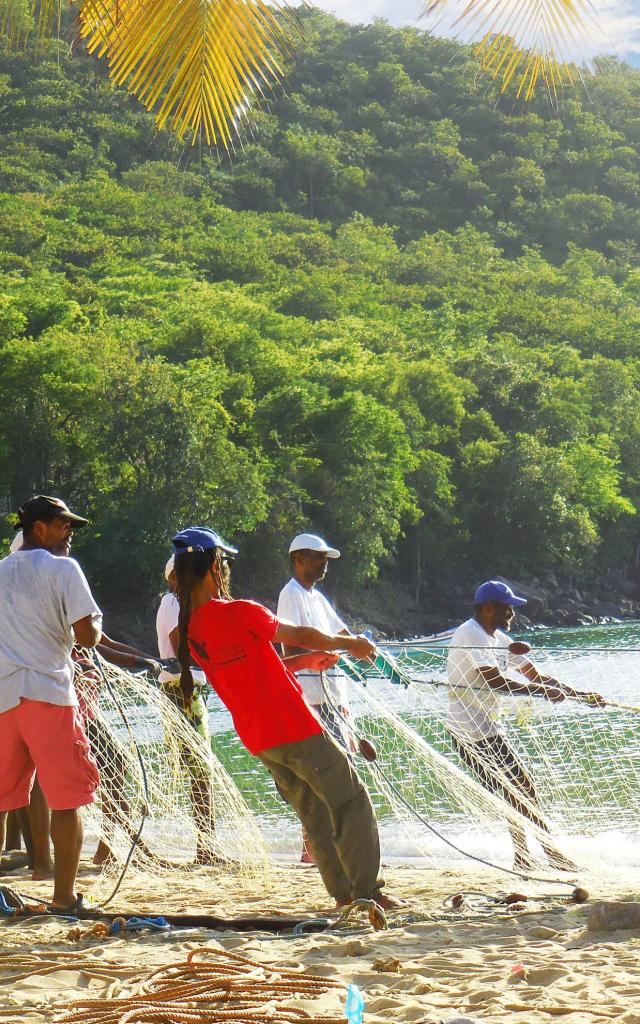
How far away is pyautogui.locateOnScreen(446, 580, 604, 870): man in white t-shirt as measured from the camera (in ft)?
17.0

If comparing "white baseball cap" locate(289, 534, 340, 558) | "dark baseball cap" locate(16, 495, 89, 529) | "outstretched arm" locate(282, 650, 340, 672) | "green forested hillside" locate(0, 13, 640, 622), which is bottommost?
"outstretched arm" locate(282, 650, 340, 672)

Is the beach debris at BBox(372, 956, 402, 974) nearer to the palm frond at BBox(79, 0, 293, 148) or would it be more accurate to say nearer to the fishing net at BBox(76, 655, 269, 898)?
the fishing net at BBox(76, 655, 269, 898)

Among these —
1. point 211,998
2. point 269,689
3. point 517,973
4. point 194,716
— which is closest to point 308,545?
point 194,716

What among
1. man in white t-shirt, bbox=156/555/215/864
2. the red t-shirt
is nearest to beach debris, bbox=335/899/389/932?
the red t-shirt

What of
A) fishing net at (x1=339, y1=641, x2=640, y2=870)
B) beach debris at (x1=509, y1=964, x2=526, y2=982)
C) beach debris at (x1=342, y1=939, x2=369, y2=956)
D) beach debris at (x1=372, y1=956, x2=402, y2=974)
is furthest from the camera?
fishing net at (x1=339, y1=641, x2=640, y2=870)

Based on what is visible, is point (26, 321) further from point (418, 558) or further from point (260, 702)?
point (260, 702)

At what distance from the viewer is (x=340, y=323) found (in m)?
51.7

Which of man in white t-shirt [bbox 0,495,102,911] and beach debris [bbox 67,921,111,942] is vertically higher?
man in white t-shirt [bbox 0,495,102,911]

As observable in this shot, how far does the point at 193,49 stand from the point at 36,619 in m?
2.81

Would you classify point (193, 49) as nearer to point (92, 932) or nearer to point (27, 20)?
point (27, 20)

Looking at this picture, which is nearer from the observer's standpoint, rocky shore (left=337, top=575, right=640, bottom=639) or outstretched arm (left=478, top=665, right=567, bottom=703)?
outstretched arm (left=478, top=665, right=567, bottom=703)

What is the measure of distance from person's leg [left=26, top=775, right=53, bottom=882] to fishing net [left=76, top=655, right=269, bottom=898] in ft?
0.69

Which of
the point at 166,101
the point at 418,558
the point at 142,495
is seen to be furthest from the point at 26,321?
the point at 166,101

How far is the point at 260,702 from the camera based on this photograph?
393 cm
